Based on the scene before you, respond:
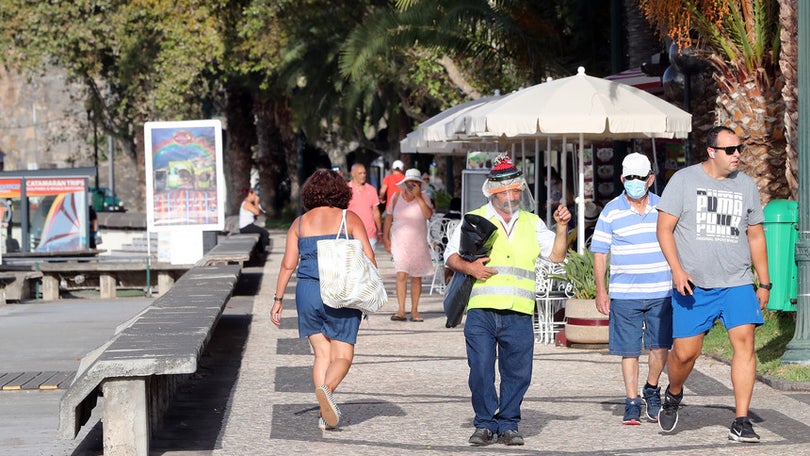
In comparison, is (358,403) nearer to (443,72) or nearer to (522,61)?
(522,61)

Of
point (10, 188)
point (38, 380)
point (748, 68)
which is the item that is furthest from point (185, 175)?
point (38, 380)

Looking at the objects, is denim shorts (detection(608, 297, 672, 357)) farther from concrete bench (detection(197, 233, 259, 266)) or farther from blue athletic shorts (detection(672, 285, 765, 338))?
concrete bench (detection(197, 233, 259, 266))

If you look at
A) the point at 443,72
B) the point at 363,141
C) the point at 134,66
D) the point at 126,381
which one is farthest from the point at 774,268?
the point at 363,141

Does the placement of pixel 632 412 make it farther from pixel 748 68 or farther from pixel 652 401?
pixel 748 68

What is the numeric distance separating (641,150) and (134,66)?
21578mm

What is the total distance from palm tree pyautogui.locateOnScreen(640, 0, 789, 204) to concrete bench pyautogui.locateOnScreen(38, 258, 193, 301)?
10.4 meters

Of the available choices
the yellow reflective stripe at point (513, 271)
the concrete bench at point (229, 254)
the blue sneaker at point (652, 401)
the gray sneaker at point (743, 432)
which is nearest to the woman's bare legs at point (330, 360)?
the yellow reflective stripe at point (513, 271)

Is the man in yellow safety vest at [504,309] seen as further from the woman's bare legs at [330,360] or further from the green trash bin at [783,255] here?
the green trash bin at [783,255]

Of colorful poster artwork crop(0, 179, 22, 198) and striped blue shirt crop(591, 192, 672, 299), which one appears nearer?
striped blue shirt crop(591, 192, 672, 299)

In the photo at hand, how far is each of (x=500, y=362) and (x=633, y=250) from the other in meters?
1.29

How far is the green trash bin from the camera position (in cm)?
1076

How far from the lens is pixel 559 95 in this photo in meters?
13.4

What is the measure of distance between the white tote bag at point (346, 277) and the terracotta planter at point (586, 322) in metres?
4.06

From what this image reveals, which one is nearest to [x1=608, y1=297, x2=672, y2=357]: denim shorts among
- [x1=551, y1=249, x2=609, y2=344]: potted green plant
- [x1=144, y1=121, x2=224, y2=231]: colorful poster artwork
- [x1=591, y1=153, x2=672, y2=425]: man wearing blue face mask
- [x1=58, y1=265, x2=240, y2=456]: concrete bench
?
[x1=591, y1=153, x2=672, y2=425]: man wearing blue face mask
